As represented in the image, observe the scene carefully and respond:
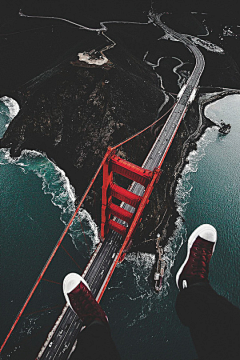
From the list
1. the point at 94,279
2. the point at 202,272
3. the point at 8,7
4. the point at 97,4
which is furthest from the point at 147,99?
the point at 8,7

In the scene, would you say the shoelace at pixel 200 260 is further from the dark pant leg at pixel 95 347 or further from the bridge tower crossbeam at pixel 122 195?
the bridge tower crossbeam at pixel 122 195

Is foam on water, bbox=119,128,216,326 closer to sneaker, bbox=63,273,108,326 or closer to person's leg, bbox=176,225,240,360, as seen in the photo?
sneaker, bbox=63,273,108,326

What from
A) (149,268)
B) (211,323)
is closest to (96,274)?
(149,268)

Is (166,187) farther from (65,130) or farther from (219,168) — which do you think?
(65,130)

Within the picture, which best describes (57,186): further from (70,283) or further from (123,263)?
(70,283)

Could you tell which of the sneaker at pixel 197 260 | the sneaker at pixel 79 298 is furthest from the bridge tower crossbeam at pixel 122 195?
the sneaker at pixel 79 298

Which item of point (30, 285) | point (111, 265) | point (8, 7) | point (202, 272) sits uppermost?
point (8, 7)
